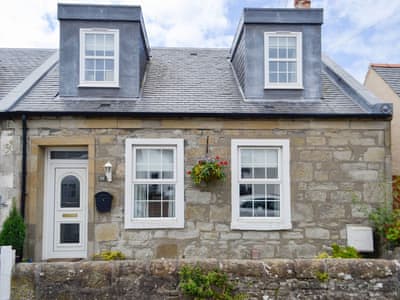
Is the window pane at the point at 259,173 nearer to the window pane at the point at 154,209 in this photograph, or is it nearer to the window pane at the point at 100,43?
the window pane at the point at 154,209

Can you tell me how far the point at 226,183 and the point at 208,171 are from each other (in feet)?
2.03

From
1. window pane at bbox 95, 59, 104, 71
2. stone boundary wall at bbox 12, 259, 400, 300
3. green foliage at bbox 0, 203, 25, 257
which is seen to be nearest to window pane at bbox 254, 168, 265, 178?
stone boundary wall at bbox 12, 259, 400, 300

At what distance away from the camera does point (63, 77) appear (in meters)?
7.70

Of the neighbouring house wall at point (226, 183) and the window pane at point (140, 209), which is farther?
the window pane at point (140, 209)

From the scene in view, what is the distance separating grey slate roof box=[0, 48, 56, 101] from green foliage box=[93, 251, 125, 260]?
4423mm

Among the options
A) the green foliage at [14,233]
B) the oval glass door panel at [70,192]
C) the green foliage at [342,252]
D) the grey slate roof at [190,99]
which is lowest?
the green foliage at [342,252]

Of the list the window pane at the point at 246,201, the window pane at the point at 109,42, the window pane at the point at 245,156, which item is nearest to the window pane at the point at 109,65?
the window pane at the point at 109,42

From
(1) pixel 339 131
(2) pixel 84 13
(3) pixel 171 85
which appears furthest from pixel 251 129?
(2) pixel 84 13

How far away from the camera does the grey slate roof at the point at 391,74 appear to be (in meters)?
11.1

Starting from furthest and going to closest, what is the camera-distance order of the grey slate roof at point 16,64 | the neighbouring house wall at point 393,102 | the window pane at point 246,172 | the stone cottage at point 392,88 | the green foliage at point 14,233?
the stone cottage at point 392,88 < the neighbouring house wall at point 393,102 < the grey slate roof at point 16,64 < the window pane at point 246,172 < the green foliage at point 14,233

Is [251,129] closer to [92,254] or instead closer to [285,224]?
[285,224]

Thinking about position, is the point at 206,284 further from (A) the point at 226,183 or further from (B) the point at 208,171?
(A) the point at 226,183

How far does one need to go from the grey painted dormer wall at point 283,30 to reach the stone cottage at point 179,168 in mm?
355

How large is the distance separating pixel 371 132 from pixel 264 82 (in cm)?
264
